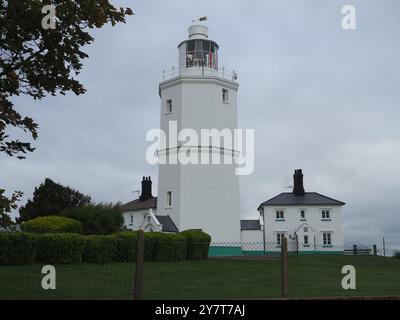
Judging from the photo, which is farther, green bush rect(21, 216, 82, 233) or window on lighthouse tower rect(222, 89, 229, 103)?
window on lighthouse tower rect(222, 89, 229, 103)

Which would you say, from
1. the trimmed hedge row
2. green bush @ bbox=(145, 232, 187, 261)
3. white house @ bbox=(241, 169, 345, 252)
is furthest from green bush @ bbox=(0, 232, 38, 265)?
white house @ bbox=(241, 169, 345, 252)

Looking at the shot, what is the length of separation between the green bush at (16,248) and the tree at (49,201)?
2342cm

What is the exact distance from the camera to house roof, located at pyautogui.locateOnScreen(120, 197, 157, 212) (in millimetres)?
51956

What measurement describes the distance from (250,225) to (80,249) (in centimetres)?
3400

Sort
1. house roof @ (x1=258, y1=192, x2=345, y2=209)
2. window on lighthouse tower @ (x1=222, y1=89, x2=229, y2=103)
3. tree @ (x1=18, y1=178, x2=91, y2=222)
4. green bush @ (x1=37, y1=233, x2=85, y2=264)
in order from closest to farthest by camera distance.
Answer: green bush @ (x1=37, y1=233, x2=85, y2=264) → window on lighthouse tower @ (x1=222, y1=89, x2=229, y2=103) → tree @ (x1=18, y1=178, x2=91, y2=222) → house roof @ (x1=258, y1=192, x2=345, y2=209)

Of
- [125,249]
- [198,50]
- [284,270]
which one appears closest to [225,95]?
[198,50]

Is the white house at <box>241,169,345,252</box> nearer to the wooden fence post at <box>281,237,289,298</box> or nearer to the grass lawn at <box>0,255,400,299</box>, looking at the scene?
the grass lawn at <box>0,255,400,299</box>

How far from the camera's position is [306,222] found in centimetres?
4938

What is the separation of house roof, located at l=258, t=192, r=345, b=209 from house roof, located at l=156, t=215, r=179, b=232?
18.2m

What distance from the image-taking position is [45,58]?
800cm

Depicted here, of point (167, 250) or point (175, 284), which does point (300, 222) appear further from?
point (175, 284)
